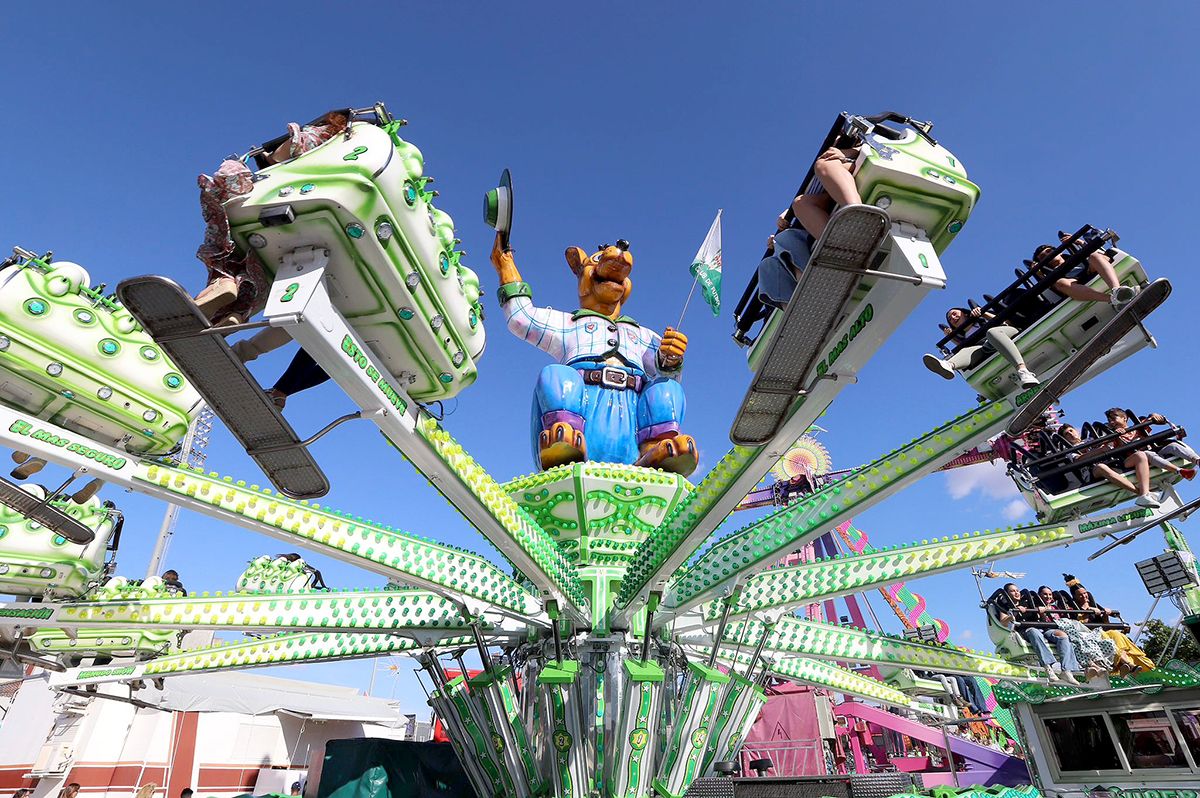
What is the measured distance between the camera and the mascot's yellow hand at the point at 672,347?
26.0 ft

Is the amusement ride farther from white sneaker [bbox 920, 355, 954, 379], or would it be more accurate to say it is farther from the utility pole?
the utility pole

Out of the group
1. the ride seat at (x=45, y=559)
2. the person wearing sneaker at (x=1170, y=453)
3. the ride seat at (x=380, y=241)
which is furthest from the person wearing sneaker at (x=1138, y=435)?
the ride seat at (x=45, y=559)

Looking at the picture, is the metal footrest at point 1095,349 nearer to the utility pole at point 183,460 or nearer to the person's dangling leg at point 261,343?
the person's dangling leg at point 261,343

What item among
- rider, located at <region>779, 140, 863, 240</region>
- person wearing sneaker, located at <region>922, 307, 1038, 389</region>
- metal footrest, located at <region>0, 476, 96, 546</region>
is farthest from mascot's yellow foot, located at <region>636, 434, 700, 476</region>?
metal footrest, located at <region>0, 476, 96, 546</region>

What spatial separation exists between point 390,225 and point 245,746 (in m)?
17.8

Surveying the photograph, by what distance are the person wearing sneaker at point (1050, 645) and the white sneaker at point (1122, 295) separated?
790 cm

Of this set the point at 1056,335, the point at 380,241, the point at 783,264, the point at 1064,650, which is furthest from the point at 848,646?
the point at 380,241

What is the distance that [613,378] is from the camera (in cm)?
792

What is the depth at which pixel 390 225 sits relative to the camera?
326cm

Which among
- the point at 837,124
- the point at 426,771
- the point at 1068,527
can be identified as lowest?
the point at 426,771

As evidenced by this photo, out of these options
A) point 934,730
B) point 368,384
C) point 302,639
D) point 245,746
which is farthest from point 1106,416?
point 245,746

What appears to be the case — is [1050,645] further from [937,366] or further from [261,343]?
[261,343]

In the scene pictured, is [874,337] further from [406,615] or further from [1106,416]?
[406,615]

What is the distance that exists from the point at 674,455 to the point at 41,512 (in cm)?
554
